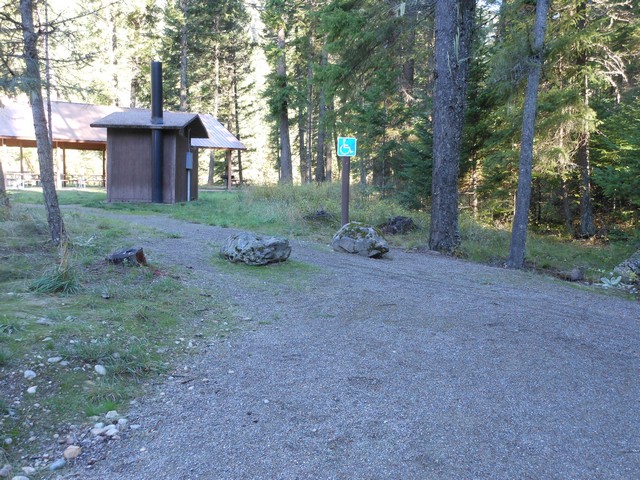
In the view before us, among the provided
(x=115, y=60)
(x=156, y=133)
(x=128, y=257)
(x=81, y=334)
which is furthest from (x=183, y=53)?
(x=81, y=334)

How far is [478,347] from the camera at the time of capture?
4.58 meters

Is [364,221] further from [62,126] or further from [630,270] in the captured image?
[62,126]

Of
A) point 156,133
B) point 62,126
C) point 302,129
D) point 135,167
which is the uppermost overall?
point 302,129

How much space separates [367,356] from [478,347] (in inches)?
43.4

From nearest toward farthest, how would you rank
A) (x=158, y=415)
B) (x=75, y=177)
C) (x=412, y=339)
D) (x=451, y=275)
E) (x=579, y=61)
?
(x=158, y=415)
(x=412, y=339)
(x=451, y=275)
(x=579, y=61)
(x=75, y=177)

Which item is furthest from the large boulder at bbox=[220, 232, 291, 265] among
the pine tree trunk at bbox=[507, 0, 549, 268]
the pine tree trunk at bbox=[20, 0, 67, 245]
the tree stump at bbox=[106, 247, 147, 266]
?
the pine tree trunk at bbox=[507, 0, 549, 268]

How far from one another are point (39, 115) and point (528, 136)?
343 inches

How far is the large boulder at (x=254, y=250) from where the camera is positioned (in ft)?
26.0

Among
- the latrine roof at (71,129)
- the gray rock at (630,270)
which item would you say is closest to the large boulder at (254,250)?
the gray rock at (630,270)

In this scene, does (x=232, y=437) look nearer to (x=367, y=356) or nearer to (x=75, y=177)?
(x=367, y=356)

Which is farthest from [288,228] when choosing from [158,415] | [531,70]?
[158,415]

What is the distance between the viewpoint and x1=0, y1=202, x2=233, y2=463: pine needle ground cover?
307 centimetres

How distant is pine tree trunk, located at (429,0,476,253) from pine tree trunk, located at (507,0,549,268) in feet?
4.78

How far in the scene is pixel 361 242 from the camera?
32.1ft
